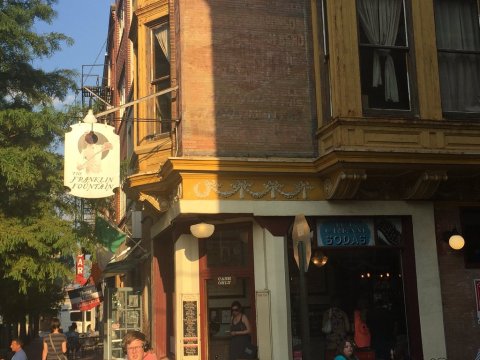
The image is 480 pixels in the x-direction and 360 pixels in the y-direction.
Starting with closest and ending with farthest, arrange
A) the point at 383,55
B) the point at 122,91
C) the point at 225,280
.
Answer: the point at 383,55 < the point at 225,280 < the point at 122,91

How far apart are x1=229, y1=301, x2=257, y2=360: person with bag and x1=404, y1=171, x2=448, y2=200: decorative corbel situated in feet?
13.4

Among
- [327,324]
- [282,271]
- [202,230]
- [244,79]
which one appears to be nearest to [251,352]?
[282,271]

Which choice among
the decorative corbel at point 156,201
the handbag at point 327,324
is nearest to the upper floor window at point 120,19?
the decorative corbel at point 156,201

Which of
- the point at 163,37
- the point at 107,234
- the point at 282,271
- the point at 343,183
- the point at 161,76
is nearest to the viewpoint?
the point at 343,183

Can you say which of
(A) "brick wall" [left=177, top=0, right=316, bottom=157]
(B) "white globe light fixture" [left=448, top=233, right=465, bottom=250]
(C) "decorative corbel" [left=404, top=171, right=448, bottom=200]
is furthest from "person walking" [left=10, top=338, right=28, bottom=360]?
(B) "white globe light fixture" [left=448, top=233, right=465, bottom=250]

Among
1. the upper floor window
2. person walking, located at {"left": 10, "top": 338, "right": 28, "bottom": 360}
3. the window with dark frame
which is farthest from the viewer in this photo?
the upper floor window

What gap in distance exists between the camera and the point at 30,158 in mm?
12727

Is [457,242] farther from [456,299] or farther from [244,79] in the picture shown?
[244,79]

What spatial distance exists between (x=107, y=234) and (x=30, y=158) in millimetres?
3902

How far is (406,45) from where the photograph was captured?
12.9m

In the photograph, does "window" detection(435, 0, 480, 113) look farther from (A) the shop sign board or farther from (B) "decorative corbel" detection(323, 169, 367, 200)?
(A) the shop sign board

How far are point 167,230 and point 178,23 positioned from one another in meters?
4.60

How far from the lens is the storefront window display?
1284cm

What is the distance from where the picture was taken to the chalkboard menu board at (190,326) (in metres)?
12.7
